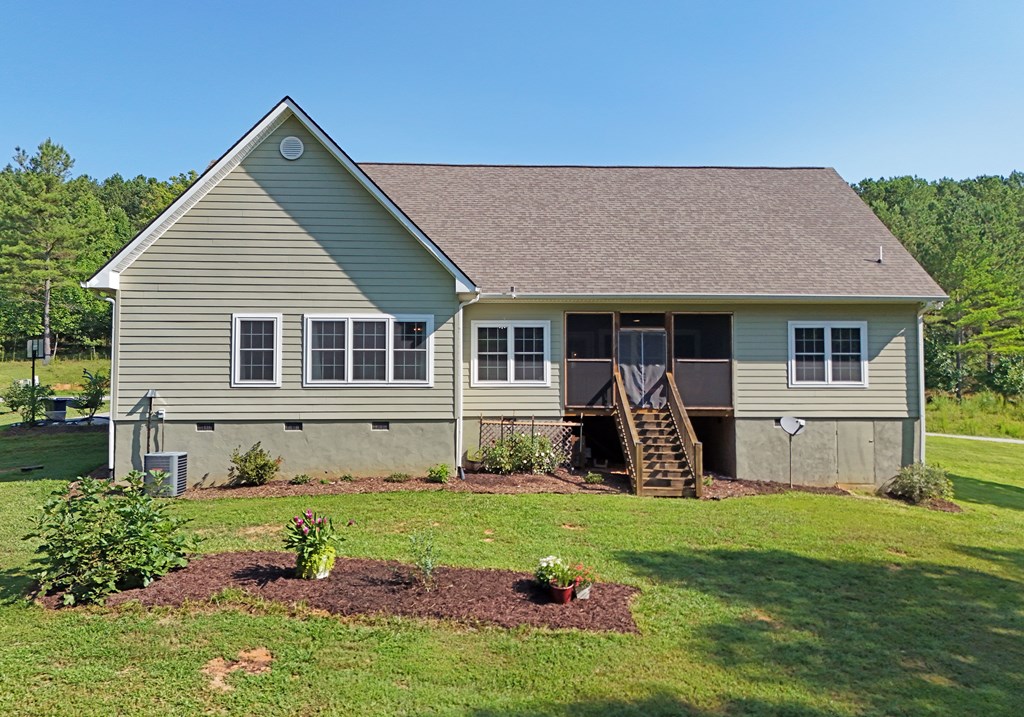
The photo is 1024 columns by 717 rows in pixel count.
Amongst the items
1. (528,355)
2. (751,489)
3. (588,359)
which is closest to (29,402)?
(528,355)

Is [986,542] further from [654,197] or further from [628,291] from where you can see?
[654,197]

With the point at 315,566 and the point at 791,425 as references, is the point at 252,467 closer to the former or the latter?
the point at 315,566

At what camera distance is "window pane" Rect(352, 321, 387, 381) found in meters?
13.1

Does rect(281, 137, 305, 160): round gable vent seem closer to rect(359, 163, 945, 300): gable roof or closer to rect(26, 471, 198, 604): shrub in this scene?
rect(359, 163, 945, 300): gable roof

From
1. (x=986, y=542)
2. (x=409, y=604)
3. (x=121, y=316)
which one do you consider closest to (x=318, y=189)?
(x=121, y=316)

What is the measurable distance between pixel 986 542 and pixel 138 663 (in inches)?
478

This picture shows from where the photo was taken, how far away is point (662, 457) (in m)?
13.4

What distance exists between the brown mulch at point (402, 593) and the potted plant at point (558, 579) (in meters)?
0.11

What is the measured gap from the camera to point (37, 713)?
4398 millimetres

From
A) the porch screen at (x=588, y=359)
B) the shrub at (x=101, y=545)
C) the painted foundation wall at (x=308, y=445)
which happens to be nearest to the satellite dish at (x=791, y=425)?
the porch screen at (x=588, y=359)

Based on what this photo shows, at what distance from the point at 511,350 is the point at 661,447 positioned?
4.19 meters

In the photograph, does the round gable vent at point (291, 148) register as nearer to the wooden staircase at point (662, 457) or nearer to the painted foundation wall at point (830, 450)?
the wooden staircase at point (662, 457)

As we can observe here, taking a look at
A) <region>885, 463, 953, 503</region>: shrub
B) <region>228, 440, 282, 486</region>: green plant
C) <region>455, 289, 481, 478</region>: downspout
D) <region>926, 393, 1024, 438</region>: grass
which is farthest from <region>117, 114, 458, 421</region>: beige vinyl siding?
<region>926, 393, 1024, 438</region>: grass

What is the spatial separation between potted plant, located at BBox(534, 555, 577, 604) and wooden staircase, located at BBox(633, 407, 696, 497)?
6.39 metres
